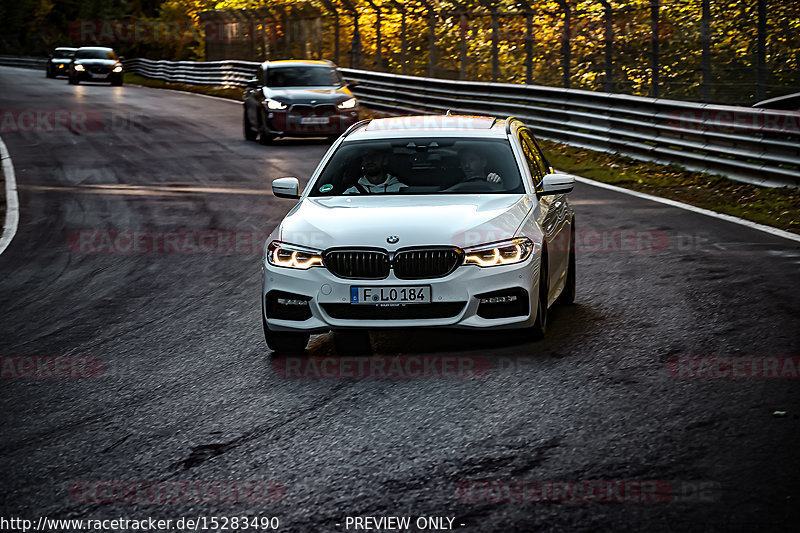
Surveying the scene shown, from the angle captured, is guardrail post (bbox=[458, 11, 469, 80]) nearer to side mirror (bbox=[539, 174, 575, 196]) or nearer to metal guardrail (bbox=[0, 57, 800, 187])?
metal guardrail (bbox=[0, 57, 800, 187])

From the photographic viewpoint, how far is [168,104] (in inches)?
1444

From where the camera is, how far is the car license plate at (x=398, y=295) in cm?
734

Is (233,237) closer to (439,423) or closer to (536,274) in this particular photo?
(536,274)

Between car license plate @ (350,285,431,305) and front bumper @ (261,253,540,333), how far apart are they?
3cm

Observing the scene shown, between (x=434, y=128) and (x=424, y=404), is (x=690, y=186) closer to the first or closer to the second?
(x=434, y=128)

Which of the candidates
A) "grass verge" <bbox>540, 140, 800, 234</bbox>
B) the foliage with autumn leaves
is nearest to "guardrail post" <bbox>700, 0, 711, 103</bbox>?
the foliage with autumn leaves

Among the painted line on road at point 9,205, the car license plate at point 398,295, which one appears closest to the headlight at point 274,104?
the painted line on road at point 9,205

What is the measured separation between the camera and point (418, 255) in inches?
293

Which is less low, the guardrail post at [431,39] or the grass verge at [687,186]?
the guardrail post at [431,39]

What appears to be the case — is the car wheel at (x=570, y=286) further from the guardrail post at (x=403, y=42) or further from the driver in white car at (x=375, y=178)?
the guardrail post at (x=403, y=42)

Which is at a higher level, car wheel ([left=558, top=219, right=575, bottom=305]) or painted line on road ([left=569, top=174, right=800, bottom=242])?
car wheel ([left=558, top=219, right=575, bottom=305])

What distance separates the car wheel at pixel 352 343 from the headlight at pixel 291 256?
51cm

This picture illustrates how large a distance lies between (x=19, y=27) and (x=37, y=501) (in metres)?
95.0

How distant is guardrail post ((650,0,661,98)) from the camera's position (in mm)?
19703
